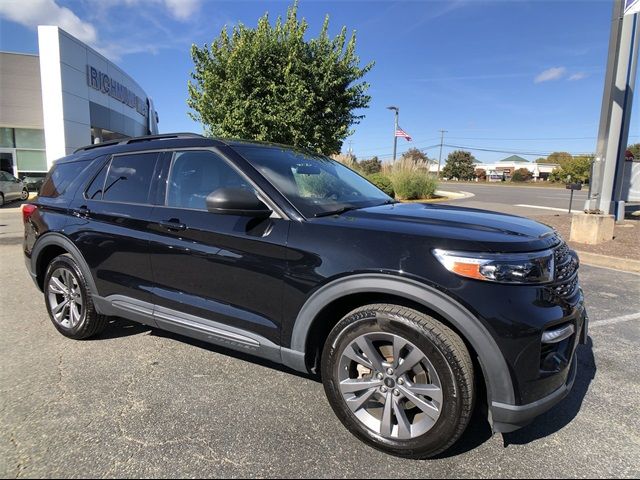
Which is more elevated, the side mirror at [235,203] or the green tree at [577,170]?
the green tree at [577,170]

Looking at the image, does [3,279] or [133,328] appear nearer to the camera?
[133,328]

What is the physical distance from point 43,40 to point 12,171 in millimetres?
7682

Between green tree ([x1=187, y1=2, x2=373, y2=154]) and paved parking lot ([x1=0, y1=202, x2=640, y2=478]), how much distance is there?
924 cm

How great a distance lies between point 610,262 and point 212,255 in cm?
715

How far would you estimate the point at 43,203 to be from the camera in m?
4.30

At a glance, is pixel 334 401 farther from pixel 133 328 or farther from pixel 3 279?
pixel 3 279

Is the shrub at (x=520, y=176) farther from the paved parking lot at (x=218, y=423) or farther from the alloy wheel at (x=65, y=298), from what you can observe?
the alloy wheel at (x=65, y=298)

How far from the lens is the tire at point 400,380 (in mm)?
2238

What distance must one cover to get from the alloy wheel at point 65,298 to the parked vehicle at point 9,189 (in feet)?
51.1

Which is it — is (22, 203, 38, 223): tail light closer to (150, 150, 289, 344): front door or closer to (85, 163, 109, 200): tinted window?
(85, 163, 109, 200): tinted window

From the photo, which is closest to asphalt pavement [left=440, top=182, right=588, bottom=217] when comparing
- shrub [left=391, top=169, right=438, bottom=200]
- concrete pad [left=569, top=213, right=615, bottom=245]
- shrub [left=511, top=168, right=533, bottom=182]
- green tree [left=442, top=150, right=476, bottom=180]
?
shrub [left=391, top=169, right=438, bottom=200]

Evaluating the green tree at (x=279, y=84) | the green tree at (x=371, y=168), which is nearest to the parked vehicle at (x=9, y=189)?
the green tree at (x=279, y=84)

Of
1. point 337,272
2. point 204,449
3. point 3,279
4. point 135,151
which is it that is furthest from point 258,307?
point 3,279

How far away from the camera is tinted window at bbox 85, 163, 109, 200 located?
3860mm
